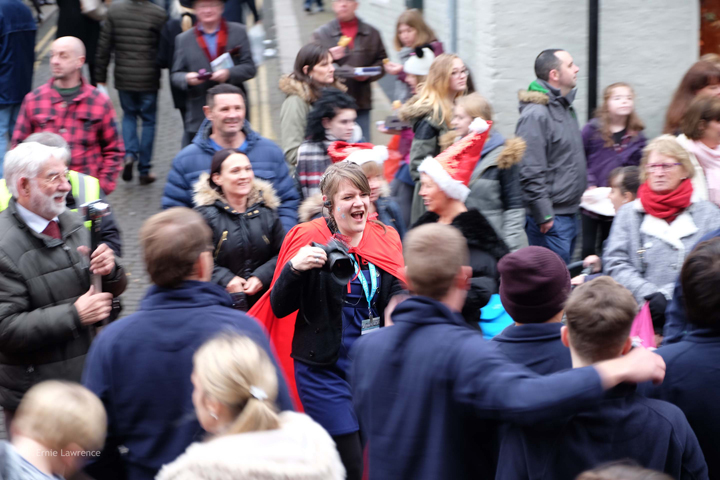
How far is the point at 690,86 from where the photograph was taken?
678 centimetres

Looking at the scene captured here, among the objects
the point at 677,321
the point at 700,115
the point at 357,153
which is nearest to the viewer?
the point at 677,321

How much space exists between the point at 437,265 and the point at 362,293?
1.63 meters

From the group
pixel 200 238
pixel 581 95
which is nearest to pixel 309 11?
pixel 581 95

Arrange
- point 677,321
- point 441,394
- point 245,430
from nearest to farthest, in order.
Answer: point 245,430
point 441,394
point 677,321

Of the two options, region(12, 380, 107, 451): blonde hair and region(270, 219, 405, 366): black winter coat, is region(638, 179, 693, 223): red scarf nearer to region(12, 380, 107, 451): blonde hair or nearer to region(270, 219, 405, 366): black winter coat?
region(270, 219, 405, 366): black winter coat

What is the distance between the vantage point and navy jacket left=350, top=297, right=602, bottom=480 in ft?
8.80

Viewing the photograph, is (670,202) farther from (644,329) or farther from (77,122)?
(77,122)

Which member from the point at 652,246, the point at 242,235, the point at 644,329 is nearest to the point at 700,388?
the point at 644,329

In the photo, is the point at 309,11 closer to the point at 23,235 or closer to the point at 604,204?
the point at 604,204

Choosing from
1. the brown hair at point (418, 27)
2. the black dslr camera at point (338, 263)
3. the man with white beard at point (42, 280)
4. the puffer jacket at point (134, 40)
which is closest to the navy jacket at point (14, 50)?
the puffer jacket at point (134, 40)

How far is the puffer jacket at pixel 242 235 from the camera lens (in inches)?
203

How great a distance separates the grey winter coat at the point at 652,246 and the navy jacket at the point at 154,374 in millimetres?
2683

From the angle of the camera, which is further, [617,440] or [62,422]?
[617,440]

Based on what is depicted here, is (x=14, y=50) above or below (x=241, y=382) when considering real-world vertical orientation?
above
